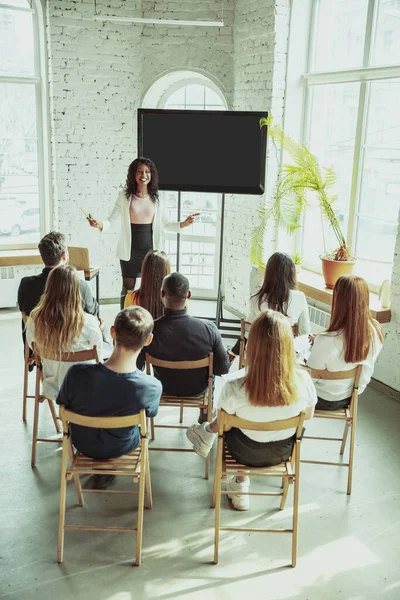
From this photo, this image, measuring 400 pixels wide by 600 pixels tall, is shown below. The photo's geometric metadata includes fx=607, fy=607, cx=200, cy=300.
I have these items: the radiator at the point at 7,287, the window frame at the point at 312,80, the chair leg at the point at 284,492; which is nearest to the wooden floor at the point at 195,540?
the chair leg at the point at 284,492

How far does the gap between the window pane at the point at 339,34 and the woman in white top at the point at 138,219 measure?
202cm

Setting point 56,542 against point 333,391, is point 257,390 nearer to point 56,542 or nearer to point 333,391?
point 333,391

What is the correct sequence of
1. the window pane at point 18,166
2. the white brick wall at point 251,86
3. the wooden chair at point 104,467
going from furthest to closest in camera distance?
the window pane at point 18,166 → the white brick wall at point 251,86 → the wooden chair at point 104,467

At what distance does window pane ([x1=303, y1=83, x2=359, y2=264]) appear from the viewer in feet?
18.2

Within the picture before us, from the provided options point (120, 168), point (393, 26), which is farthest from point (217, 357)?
point (120, 168)

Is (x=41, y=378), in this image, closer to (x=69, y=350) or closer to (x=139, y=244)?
(x=69, y=350)

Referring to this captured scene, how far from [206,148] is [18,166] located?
8.45ft

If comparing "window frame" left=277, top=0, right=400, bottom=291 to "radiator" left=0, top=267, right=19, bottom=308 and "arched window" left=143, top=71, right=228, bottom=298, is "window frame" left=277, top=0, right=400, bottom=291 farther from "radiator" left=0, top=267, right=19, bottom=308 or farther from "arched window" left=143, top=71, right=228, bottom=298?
"radiator" left=0, top=267, right=19, bottom=308

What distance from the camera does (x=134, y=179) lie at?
5.27 meters

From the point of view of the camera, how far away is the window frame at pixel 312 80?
17.0ft

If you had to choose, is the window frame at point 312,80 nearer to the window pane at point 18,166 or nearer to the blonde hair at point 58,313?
the window pane at point 18,166

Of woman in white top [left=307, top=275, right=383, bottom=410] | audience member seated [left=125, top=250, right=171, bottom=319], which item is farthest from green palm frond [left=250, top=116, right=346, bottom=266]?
woman in white top [left=307, top=275, right=383, bottom=410]

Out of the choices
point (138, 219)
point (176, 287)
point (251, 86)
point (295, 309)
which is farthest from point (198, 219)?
point (176, 287)

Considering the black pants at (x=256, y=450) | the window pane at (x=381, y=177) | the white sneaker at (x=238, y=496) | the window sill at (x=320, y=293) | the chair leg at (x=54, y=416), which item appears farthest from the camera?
A: the window pane at (x=381, y=177)
